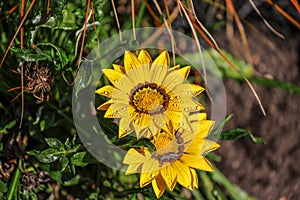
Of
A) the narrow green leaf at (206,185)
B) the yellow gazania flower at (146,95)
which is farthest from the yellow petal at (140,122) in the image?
the narrow green leaf at (206,185)

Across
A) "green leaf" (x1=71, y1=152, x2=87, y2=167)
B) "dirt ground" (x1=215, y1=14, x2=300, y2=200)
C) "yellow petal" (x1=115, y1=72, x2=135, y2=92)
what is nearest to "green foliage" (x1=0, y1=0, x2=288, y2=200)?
"green leaf" (x1=71, y1=152, x2=87, y2=167)

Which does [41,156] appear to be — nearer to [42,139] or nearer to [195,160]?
[42,139]

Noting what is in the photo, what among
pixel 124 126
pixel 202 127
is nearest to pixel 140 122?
pixel 124 126

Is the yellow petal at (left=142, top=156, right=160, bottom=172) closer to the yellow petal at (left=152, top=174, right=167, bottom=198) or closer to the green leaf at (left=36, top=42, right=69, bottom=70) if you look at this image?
the yellow petal at (left=152, top=174, right=167, bottom=198)

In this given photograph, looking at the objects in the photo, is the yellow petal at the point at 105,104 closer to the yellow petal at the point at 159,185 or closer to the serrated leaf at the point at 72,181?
the yellow petal at the point at 159,185

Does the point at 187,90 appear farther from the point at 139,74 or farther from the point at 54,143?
the point at 54,143
